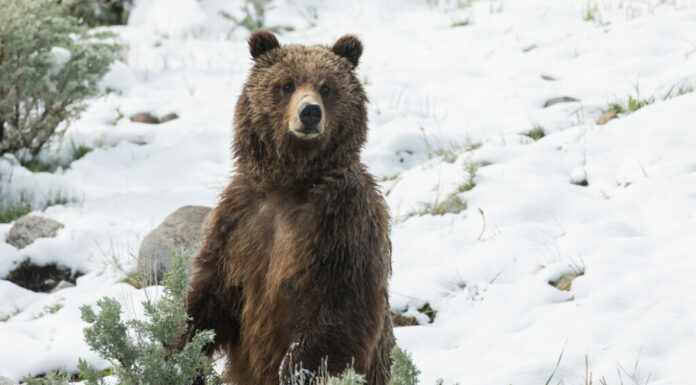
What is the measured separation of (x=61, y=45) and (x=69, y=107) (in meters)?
0.69

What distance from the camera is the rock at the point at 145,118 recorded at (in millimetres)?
7961

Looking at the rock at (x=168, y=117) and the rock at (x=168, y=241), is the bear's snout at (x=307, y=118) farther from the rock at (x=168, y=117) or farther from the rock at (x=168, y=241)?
the rock at (x=168, y=117)

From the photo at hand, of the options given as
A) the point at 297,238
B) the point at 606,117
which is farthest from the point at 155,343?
the point at 606,117

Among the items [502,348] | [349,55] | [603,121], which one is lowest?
[502,348]

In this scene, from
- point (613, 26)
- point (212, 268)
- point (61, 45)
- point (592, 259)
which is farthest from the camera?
point (613, 26)

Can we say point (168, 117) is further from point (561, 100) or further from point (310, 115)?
point (310, 115)

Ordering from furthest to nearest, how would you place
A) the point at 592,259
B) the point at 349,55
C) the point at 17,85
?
the point at 17,85 → the point at 592,259 → the point at 349,55

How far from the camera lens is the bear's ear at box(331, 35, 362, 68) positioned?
3.57 metres

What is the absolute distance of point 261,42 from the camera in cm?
351

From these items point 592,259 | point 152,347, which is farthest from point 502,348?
point 152,347

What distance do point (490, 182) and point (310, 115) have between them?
2.79 m

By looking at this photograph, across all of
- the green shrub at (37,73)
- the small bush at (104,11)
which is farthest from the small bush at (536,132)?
the small bush at (104,11)

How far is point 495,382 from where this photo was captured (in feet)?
12.4

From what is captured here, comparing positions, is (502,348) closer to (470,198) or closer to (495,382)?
(495,382)
